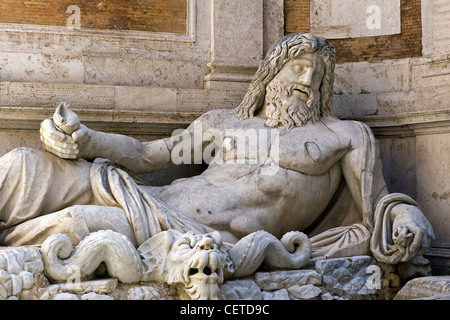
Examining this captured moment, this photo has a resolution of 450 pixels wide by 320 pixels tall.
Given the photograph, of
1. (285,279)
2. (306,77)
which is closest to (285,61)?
(306,77)

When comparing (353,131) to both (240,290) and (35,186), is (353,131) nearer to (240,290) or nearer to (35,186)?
(240,290)

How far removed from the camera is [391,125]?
7125mm

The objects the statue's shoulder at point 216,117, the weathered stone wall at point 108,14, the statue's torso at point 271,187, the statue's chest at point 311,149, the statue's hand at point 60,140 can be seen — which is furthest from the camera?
the weathered stone wall at point 108,14

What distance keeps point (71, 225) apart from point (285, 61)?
210 cm

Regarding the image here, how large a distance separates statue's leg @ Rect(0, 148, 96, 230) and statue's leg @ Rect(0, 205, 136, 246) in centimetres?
11

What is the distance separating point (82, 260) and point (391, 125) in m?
3.21

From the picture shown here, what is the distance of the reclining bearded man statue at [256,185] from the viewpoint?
5.41 metres

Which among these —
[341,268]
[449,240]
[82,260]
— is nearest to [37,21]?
[82,260]

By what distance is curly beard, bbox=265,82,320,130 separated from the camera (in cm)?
630

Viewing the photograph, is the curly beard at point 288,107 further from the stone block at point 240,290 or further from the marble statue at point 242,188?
the stone block at point 240,290

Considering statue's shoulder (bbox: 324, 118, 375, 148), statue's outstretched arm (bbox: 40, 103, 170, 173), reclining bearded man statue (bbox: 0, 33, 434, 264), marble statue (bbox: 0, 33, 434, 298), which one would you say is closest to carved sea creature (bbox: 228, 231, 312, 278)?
marble statue (bbox: 0, 33, 434, 298)

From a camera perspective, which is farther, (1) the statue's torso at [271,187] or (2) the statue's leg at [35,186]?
(1) the statue's torso at [271,187]

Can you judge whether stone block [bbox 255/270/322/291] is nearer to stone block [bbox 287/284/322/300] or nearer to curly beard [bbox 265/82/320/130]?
stone block [bbox 287/284/322/300]

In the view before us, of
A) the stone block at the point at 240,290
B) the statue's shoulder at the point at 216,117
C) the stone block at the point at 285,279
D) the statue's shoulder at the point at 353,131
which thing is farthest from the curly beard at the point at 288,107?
the stone block at the point at 240,290
